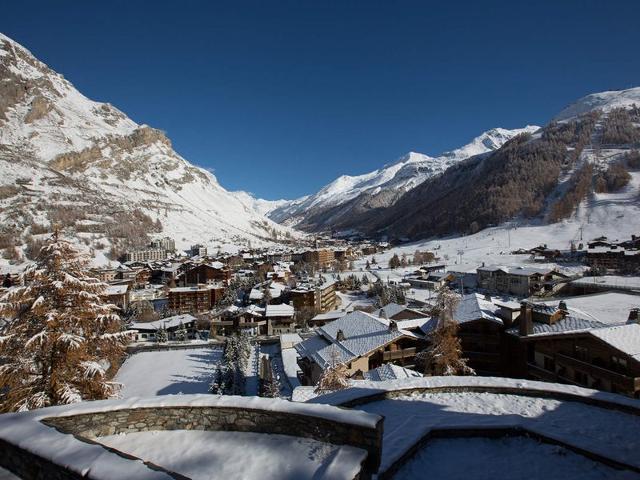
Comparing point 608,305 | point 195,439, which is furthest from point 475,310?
point 608,305

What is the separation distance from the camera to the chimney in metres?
23.2

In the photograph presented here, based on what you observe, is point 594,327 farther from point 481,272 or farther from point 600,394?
point 481,272

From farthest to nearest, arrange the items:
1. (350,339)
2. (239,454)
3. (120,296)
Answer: (120,296) → (350,339) → (239,454)

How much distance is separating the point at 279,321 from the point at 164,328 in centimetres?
1640

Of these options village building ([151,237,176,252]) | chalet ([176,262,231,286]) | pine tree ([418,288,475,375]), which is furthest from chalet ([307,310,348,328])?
village building ([151,237,176,252])

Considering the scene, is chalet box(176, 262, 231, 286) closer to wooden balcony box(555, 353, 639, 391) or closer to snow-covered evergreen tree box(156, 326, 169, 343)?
snow-covered evergreen tree box(156, 326, 169, 343)

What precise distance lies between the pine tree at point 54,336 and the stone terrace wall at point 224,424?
3863 millimetres

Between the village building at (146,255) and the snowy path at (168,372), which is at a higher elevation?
the village building at (146,255)

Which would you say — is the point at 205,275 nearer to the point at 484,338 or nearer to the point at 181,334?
the point at 181,334

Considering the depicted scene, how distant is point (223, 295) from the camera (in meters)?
80.4

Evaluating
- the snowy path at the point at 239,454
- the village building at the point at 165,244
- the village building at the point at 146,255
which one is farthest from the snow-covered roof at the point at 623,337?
the village building at the point at 165,244

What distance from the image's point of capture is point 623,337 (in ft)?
62.4

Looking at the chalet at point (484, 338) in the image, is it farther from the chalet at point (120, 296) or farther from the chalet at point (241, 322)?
the chalet at point (120, 296)

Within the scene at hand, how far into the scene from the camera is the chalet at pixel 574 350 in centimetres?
1825
